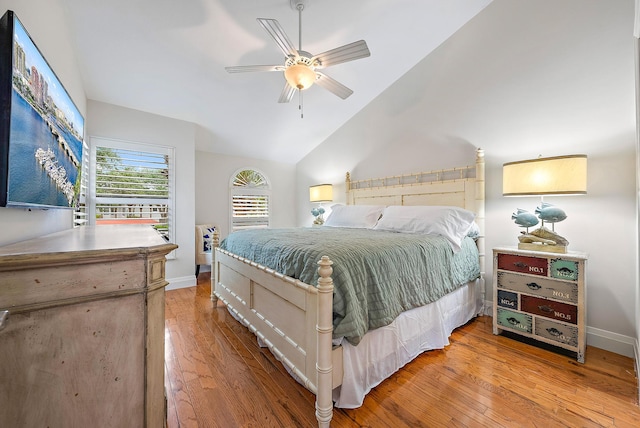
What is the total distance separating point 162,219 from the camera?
11.8 ft

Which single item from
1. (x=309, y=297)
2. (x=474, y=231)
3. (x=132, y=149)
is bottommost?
(x=309, y=297)

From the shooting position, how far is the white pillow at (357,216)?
132 inches

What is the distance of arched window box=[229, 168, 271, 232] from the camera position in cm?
494

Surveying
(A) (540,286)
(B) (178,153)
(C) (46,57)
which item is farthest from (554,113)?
(B) (178,153)

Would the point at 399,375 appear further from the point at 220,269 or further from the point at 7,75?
the point at 7,75

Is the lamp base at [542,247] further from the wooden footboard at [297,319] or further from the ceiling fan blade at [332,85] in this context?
the ceiling fan blade at [332,85]

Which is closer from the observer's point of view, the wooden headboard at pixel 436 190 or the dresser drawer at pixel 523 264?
the dresser drawer at pixel 523 264

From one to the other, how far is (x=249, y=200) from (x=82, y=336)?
444cm

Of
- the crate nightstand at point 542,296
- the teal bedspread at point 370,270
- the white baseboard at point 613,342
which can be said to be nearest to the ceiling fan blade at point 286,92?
the teal bedspread at point 370,270

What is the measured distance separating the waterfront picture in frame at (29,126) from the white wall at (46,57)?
8 centimetres

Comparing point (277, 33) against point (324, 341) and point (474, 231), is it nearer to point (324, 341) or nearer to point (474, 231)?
point (324, 341)

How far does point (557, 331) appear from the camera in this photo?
2.01 meters

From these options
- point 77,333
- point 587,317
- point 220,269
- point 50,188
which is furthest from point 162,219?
point 587,317

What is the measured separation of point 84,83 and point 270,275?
10.1 feet
